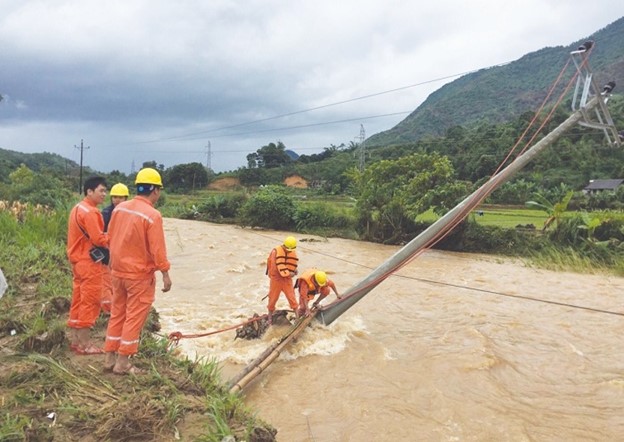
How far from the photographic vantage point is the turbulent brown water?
480cm

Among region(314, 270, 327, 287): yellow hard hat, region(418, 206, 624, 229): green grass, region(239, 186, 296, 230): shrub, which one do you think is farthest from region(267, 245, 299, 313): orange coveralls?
region(239, 186, 296, 230): shrub

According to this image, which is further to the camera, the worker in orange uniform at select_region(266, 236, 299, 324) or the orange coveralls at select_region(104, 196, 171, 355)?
the worker in orange uniform at select_region(266, 236, 299, 324)

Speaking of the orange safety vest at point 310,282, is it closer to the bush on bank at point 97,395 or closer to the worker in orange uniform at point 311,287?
the worker in orange uniform at point 311,287

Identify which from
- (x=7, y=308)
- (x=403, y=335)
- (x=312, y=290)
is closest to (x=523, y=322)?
(x=403, y=335)

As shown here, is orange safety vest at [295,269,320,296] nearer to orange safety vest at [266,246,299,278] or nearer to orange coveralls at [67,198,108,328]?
orange safety vest at [266,246,299,278]

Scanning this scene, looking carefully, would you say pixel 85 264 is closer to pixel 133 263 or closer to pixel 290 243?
pixel 133 263

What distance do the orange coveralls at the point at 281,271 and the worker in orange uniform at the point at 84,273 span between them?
2848 mm

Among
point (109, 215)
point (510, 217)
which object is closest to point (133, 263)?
point (109, 215)

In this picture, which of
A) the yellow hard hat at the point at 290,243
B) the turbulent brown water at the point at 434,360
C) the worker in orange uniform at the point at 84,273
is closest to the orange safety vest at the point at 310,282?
the yellow hard hat at the point at 290,243

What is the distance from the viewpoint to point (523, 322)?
335 inches

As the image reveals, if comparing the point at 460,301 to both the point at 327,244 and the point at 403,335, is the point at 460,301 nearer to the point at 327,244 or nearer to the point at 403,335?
the point at 403,335

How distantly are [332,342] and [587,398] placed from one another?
341 centimetres

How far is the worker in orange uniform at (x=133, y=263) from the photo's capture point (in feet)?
12.3

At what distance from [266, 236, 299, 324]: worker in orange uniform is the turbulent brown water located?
523mm
